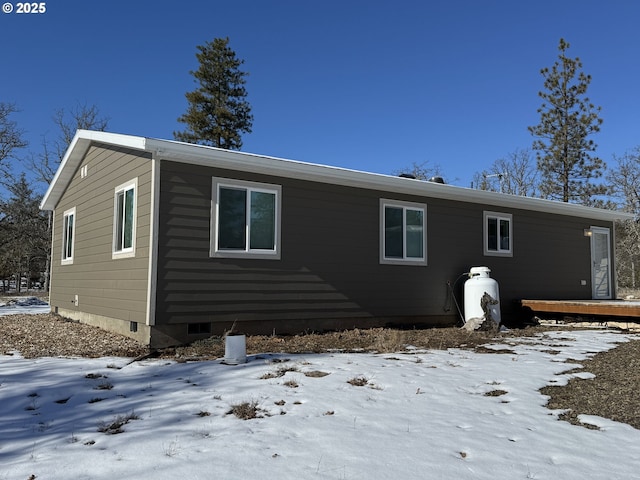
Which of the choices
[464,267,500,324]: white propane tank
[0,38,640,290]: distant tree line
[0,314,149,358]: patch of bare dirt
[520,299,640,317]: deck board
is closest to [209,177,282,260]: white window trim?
[0,314,149,358]: patch of bare dirt

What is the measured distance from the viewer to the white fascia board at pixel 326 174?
7.20 m

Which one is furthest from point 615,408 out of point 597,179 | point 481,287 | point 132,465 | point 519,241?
point 597,179

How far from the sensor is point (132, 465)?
112 inches

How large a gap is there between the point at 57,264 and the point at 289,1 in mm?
10855

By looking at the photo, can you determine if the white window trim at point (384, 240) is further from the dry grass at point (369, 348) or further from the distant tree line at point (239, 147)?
the distant tree line at point (239, 147)

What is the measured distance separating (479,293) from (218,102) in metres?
23.5

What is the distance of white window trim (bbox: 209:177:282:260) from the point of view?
7.56 meters

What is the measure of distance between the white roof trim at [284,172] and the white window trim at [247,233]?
0.77 ft

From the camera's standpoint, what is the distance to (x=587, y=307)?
34.1 feet

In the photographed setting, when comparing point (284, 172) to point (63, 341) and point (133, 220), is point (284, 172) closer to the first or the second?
point (133, 220)

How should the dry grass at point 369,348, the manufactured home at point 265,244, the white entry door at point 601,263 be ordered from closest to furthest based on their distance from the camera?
the dry grass at point 369,348 < the manufactured home at point 265,244 < the white entry door at point 601,263

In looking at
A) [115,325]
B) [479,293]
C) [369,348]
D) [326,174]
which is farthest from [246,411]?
[479,293]

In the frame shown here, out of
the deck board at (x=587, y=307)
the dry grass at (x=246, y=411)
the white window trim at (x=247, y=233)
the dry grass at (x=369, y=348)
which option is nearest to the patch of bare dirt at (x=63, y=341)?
the dry grass at (x=369, y=348)

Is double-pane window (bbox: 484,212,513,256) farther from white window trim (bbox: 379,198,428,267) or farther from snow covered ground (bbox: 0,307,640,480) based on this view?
snow covered ground (bbox: 0,307,640,480)
